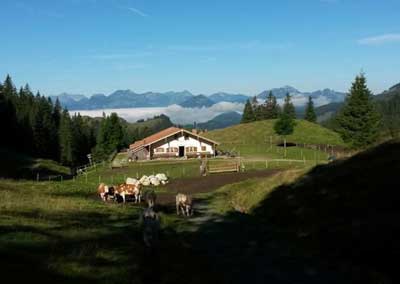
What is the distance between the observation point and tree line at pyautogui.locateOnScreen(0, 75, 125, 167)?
133 m

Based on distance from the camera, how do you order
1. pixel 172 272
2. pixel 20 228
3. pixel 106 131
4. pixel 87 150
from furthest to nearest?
pixel 87 150, pixel 106 131, pixel 20 228, pixel 172 272

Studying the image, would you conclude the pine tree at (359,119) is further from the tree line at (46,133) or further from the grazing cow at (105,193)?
the tree line at (46,133)

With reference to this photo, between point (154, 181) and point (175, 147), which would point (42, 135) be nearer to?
point (175, 147)

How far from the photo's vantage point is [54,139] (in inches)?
6191

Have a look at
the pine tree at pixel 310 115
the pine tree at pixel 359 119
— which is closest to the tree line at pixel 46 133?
the pine tree at pixel 310 115

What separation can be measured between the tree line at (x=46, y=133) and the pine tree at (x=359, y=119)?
7524cm

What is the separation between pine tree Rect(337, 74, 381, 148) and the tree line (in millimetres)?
75241

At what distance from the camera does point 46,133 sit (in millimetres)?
151500

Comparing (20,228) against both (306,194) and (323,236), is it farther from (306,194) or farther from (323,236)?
(306,194)

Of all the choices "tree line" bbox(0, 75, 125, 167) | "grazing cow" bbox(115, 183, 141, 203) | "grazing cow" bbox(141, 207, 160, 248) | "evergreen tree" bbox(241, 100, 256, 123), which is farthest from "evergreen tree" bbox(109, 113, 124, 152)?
"grazing cow" bbox(141, 207, 160, 248)

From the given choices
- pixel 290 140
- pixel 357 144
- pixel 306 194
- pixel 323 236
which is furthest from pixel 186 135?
pixel 323 236

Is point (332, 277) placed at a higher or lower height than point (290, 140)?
lower

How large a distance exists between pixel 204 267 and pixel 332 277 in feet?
12.2

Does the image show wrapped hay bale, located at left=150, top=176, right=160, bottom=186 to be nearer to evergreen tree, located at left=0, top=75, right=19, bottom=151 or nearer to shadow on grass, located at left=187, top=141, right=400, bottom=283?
shadow on grass, located at left=187, top=141, right=400, bottom=283
